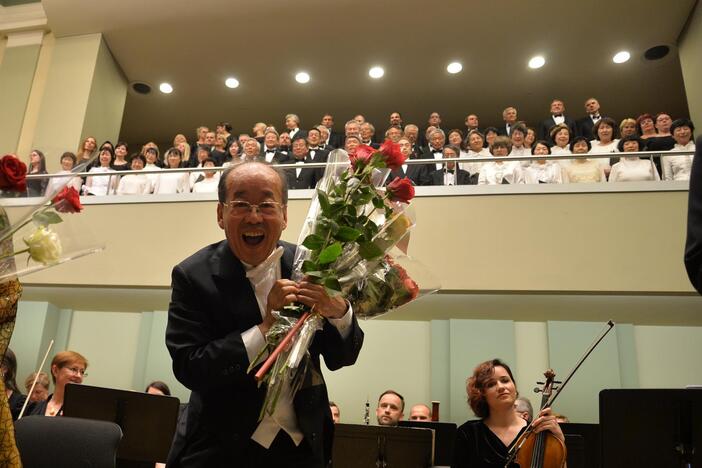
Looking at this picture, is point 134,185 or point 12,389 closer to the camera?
point 12,389

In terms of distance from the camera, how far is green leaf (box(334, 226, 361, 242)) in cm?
146

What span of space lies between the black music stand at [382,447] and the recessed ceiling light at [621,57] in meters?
A: 7.28

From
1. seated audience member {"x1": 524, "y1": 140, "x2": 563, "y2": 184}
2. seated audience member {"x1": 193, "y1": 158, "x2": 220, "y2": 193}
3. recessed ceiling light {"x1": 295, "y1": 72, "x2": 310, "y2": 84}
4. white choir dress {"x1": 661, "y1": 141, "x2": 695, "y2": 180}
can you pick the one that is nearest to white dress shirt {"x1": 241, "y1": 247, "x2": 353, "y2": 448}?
seated audience member {"x1": 524, "y1": 140, "x2": 563, "y2": 184}

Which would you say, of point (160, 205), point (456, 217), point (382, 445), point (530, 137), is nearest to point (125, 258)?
point (160, 205)

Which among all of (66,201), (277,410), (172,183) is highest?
(172,183)

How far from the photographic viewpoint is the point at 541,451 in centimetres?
308

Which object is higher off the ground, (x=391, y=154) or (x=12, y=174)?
(x=391, y=154)

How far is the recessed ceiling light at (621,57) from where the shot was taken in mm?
8750

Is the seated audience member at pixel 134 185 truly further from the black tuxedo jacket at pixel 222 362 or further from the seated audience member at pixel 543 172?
the black tuxedo jacket at pixel 222 362

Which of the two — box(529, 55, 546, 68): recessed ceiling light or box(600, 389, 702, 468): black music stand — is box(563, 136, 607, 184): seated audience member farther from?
box(600, 389, 702, 468): black music stand

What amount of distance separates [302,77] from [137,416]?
703 cm

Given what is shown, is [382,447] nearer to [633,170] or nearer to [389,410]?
[389,410]

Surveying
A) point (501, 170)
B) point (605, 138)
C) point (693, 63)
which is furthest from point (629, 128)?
point (693, 63)

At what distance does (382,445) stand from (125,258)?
4121mm
